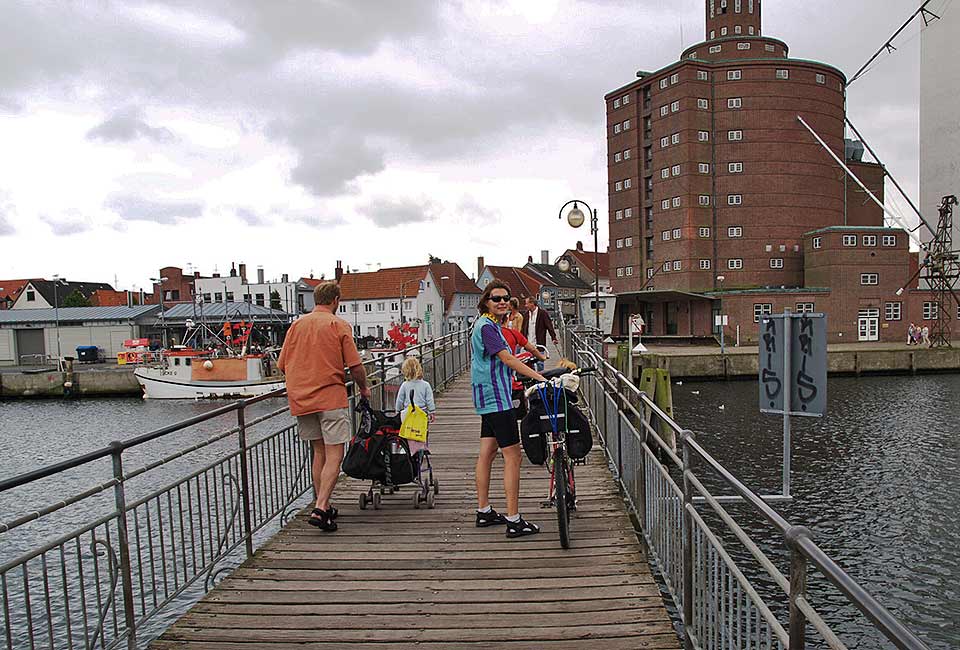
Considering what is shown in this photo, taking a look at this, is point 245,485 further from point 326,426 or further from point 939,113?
point 939,113

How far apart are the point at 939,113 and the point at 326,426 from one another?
281 ft

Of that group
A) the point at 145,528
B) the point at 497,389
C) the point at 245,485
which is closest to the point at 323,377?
the point at 245,485

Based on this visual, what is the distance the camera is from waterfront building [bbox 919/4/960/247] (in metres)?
70.8

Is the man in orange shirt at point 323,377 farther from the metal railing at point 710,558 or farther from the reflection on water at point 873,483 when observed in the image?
the reflection on water at point 873,483

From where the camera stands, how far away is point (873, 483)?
1886 cm

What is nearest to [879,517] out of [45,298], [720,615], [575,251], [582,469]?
[582,469]

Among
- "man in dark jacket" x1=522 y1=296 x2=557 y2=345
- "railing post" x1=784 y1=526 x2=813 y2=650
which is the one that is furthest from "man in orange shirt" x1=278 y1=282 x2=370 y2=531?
"man in dark jacket" x1=522 y1=296 x2=557 y2=345

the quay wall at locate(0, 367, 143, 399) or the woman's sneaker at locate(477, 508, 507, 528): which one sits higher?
→ the woman's sneaker at locate(477, 508, 507, 528)

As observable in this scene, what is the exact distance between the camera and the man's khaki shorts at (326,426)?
6.24 m

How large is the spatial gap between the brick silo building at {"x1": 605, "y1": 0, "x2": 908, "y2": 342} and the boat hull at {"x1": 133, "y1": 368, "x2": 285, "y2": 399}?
35.8 m

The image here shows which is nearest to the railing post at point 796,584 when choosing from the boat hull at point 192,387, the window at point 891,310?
the boat hull at point 192,387

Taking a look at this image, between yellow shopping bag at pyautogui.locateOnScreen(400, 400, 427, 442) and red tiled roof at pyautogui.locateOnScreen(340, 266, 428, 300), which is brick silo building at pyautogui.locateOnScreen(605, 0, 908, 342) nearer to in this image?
red tiled roof at pyautogui.locateOnScreen(340, 266, 428, 300)

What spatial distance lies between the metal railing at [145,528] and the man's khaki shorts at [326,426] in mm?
388

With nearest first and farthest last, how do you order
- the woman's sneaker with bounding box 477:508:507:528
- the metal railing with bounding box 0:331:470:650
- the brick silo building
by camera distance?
the metal railing with bounding box 0:331:470:650 → the woman's sneaker with bounding box 477:508:507:528 → the brick silo building
